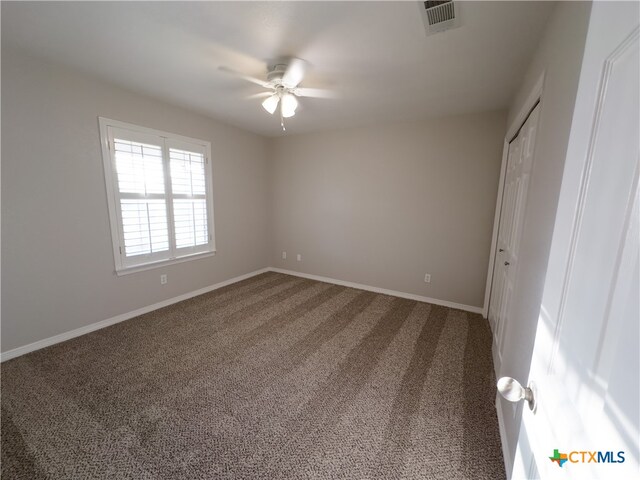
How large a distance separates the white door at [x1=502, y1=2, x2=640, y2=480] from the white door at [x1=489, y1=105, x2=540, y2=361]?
147 cm

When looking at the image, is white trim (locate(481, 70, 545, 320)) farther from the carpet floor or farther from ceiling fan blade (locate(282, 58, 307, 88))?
ceiling fan blade (locate(282, 58, 307, 88))

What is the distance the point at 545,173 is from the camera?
132 centimetres

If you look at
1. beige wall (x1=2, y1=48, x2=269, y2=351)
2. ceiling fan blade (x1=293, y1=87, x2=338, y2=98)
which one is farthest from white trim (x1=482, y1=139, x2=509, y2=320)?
beige wall (x1=2, y1=48, x2=269, y2=351)

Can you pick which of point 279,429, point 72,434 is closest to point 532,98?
point 279,429

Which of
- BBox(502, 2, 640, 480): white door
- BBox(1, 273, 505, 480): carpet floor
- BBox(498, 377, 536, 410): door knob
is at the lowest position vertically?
BBox(1, 273, 505, 480): carpet floor

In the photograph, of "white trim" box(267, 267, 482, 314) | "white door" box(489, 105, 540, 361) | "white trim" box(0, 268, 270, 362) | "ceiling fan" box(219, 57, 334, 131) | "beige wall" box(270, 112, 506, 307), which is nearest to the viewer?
"white door" box(489, 105, 540, 361)

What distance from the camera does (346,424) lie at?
1.62 meters

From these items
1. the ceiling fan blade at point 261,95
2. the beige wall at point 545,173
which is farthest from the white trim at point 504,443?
the ceiling fan blade at point 261,95

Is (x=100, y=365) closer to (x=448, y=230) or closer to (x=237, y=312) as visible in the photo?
(x=237, y=312)

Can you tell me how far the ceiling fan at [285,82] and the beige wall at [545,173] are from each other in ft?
5.25

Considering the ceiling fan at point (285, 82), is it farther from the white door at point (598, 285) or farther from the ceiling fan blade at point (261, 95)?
the white door at point (598, 285)

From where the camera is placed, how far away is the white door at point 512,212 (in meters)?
1.90

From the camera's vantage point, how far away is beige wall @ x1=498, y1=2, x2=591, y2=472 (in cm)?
108

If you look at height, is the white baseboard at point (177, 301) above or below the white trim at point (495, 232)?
below
